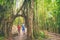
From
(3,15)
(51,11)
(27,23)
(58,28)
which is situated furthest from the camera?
(58,28)

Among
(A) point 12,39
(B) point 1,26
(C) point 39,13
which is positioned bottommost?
(A) point 12,39

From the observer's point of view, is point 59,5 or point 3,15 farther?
point 59,5

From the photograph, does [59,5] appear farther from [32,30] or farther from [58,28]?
[32,30]

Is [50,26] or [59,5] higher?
[59,5]

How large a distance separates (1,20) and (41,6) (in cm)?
170

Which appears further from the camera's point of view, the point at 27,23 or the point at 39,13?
the point at 39,13

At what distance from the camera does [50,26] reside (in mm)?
7938

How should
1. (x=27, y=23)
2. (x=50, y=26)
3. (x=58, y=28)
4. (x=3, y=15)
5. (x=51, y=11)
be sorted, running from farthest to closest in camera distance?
(x=50, y=26), (x=58, y=28), (x=51, y=11), (x=3, y=15), (x=27, y=23)

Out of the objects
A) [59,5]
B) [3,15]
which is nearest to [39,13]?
[59,5]

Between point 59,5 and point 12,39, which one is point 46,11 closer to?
point 59,5

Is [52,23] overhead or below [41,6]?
below

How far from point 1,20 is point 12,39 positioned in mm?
923

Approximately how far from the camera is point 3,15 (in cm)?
633

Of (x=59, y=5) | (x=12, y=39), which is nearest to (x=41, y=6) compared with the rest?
(x=59, y=5)
